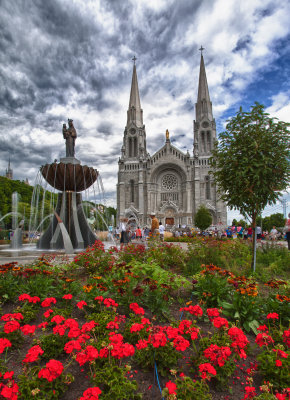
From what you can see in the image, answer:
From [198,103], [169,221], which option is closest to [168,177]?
[169,221]

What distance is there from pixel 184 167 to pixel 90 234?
123ft

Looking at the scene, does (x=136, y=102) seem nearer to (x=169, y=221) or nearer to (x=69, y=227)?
(x=169, y=221)

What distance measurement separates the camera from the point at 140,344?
2.18 m

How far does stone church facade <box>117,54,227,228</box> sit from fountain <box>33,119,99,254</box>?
33.0 meters

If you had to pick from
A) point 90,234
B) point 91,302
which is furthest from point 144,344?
point 90,234

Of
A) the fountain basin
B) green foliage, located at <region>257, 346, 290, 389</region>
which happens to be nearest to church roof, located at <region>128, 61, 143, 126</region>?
the fountain basin

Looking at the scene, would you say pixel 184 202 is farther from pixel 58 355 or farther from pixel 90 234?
pixel 58 355

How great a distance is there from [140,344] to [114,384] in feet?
1.22

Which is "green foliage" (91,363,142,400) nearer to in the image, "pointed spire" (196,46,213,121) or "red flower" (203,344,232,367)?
"red flower" (203,344,232,367)

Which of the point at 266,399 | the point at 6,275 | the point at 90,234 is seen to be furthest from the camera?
the point at 90,234

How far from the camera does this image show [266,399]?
5.71 ft

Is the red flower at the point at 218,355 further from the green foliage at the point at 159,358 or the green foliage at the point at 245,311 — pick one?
the green foliage at the point at 245,311

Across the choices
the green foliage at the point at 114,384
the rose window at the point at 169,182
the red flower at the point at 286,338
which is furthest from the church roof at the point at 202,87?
the green foliage at the point at 114,384

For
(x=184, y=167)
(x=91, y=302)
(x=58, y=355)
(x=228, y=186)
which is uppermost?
(x=184, y=167)
